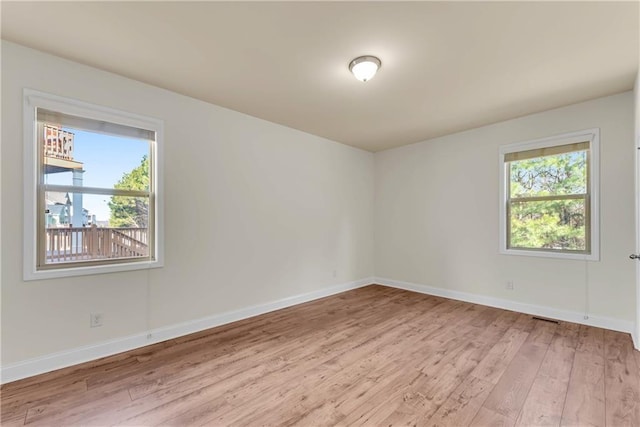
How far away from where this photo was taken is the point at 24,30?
2141mm

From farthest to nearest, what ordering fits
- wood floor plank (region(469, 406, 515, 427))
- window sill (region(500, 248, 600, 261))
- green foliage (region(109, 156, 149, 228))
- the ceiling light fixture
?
window sill (region(500, 248, 600, 261)) < green foliage (region(109, 156, 149, 228)) < the ceiling light fixture < wood floor plank (region(469, 406, 515, 427))

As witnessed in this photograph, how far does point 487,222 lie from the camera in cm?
430

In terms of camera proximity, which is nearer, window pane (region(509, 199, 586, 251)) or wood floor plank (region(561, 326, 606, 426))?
wood floor plank (region(561, 326, 606, 426))

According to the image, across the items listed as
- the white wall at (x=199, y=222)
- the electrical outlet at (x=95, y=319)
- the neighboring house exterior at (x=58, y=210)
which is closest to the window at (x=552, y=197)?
the white wall at (x=199, y=222)

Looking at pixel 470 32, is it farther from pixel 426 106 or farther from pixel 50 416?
pixel 50 416

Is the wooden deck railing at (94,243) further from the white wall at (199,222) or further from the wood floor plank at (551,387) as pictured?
the wood floor plank at (551,387)

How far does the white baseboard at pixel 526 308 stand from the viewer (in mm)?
3282

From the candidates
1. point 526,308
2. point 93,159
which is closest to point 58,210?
point 93,159

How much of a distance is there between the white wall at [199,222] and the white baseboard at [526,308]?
120cm

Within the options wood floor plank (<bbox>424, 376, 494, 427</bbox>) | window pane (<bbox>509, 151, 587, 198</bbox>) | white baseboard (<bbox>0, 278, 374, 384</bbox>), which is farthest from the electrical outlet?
window pane (<bbox>509, 151, 587, 198</bbox>)

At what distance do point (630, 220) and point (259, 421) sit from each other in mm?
4229

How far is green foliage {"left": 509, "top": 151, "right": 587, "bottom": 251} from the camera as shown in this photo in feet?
11.8

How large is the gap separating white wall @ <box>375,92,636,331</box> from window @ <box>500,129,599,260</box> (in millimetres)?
98

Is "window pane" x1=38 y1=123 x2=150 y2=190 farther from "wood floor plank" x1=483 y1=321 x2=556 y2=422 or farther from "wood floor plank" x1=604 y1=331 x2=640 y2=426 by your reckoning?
"wood floor plank" x1=604 y1=331 x2=640 y2=426
